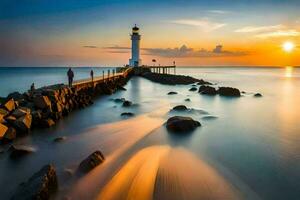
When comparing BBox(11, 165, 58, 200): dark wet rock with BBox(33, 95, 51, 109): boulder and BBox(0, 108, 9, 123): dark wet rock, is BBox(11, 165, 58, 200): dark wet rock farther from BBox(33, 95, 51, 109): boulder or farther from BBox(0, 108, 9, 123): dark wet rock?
BBox(33, 95, 51, 109): boulder

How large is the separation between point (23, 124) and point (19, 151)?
2.47 metres

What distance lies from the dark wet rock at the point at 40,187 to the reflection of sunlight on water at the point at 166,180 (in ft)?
3.31

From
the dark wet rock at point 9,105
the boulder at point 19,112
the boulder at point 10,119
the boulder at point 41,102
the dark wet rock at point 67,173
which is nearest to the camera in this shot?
the dark wet rock at point 67,173

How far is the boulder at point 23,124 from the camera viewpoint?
36.7 feet

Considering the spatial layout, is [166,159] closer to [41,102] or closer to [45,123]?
[45,123]

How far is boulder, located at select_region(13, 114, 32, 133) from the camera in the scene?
11.2m

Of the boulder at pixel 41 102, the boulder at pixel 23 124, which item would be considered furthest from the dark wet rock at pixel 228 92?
the boulder at pixel 23 124

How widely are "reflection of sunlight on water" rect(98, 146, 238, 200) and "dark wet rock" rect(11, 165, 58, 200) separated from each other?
3.31 feet

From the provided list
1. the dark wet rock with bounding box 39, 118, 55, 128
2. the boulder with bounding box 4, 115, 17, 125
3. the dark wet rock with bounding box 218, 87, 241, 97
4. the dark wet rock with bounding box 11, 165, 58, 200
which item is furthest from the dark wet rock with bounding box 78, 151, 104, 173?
the dark wet rock with bounding box 218, 87, 241, 97

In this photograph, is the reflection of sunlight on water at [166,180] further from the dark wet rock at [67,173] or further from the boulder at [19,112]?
the boulder at [19,112]

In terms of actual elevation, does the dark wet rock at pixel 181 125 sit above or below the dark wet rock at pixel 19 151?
above

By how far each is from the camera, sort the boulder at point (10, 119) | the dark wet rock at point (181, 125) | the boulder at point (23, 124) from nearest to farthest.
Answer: the boulder at point (10, 119) < the boulder at point (23, 124) < the dark wet rock at point (181, 125)

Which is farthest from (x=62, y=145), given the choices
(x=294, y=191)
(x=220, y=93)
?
(x=220, y=93)

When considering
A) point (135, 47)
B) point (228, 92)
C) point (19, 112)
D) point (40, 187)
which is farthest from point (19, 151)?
point (135, 47)
